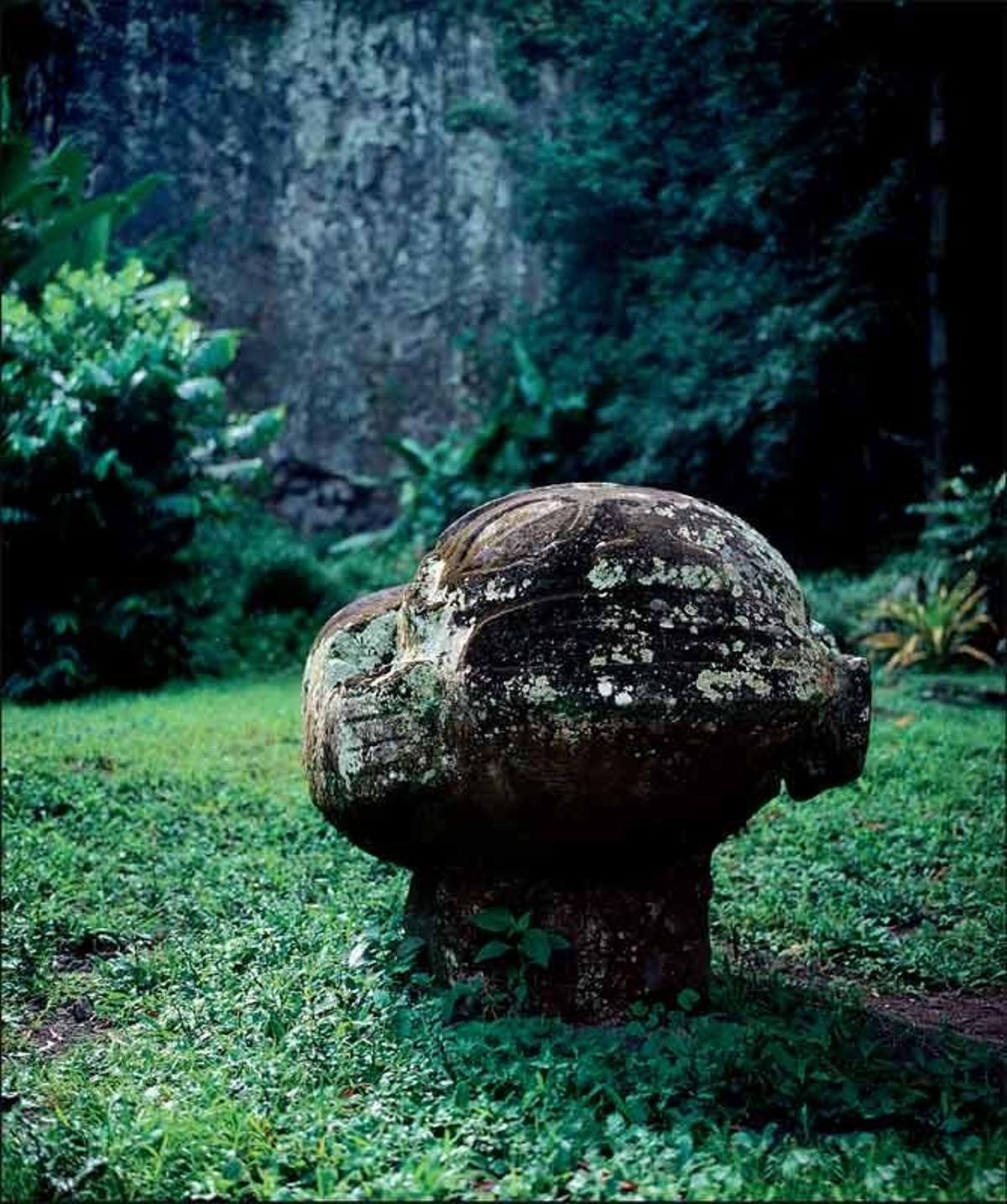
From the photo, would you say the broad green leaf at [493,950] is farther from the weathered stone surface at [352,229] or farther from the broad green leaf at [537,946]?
the weathered stone surface at [352,229]

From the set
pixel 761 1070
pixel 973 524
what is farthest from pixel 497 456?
pixel 761 1070

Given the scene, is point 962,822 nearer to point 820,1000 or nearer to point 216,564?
point 820,1000

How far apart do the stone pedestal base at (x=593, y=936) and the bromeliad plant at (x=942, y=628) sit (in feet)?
23.8

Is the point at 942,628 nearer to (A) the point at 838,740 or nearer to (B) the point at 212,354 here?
(B) the point at 212,354

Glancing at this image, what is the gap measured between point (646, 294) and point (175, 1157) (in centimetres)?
1417

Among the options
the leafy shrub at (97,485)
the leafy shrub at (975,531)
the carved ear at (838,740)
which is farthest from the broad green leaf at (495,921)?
the leafy shrub at (97,485)

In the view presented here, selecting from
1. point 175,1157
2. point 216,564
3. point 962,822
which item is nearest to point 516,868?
point 175,1157

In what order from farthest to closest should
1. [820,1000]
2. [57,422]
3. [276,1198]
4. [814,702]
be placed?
[57,422] → [820,1000] → [814,702] → [276,1198]

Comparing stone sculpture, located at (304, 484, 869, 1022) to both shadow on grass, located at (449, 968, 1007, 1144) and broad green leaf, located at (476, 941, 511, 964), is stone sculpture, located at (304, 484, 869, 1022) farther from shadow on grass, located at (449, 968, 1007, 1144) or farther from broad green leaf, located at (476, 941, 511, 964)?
shadow on grass, located at (449, 968, 1007, 1144)

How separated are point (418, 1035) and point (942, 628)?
811 centimetres

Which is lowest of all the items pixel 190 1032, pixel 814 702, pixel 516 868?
pixel 190 1032

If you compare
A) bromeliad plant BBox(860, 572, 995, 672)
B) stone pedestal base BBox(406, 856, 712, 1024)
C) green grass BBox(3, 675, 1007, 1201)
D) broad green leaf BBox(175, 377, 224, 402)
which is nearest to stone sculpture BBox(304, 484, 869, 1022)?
stone pedestal base BBox(406, 856, 712, 1024)

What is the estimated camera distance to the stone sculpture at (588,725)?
3424 millimetres

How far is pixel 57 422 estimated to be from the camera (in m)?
10.8
